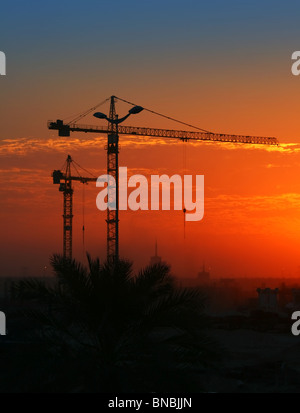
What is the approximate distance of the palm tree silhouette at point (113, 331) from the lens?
885 inches

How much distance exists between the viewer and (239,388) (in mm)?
54406

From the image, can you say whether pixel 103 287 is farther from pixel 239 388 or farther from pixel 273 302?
pixel 273 302

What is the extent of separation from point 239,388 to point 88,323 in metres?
33.0

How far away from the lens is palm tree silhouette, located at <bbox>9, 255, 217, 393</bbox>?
22.5 meters

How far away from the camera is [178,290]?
24312 millimetres

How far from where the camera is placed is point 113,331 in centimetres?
2361

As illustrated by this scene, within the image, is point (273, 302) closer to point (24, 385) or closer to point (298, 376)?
point (298, 376)

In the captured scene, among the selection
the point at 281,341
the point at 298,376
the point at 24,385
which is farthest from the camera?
the point at 281,341

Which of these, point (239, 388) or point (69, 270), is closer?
point (69, 270)

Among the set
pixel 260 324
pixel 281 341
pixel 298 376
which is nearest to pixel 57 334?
pixel 298 376
